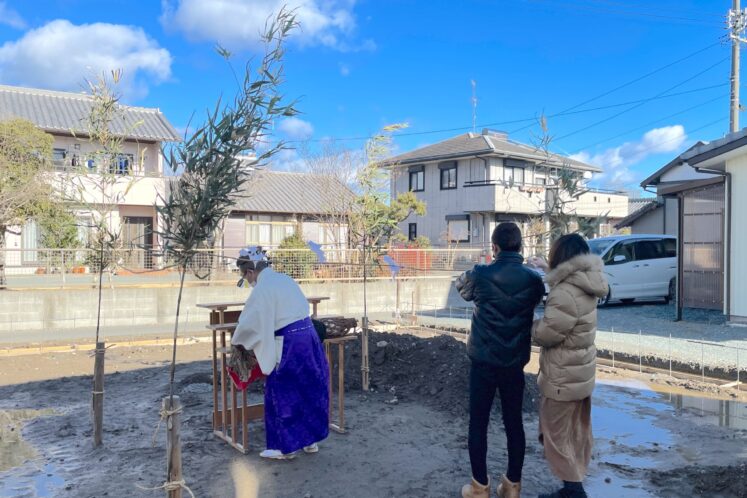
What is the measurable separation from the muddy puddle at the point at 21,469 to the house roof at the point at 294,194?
623 inches

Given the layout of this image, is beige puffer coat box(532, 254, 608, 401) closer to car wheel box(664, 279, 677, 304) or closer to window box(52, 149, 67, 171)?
car wheel box(664, 279, 677, 304)

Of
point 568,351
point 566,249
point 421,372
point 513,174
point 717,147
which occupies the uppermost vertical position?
point 513,174

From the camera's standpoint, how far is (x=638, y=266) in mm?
13844

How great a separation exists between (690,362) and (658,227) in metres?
17.4

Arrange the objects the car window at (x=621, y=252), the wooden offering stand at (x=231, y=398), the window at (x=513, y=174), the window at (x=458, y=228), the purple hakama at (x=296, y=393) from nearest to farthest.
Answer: the purple hakama at (x=296, y=393), the wooden offering stand at (x=231, y=398), the car window at (x=621, y=252), the window at (x=513, y=174), the window at (x=458, y=228)

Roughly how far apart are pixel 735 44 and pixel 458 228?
12.8m

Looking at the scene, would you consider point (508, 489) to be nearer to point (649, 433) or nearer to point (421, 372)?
point (649, 433)

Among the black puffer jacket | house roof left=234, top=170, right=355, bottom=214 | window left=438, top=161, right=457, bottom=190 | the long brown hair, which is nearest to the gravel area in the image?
the long brown hair

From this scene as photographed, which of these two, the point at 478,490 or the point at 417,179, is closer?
the point at 478,490

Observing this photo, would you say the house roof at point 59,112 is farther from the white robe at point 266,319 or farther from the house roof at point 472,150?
the white robe at point 266,319

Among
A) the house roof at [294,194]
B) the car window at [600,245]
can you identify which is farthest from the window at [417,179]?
the car window at [600,245]

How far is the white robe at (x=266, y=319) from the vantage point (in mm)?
4152

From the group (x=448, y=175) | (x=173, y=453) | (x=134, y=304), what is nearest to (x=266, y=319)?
(x=173, y=453)

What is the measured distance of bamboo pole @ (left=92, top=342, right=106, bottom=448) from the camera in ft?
15.2
